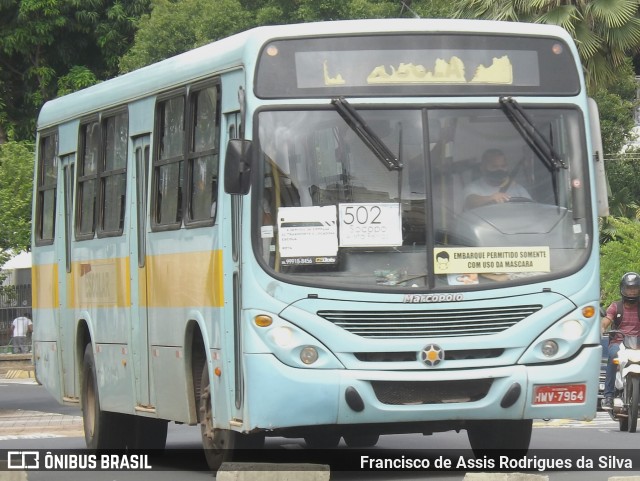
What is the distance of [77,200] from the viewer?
643 inches

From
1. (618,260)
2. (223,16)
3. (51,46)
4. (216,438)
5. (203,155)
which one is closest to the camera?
(203,155)

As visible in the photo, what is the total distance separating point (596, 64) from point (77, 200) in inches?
606

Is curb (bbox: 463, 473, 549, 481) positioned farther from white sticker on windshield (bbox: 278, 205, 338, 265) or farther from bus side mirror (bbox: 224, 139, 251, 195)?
bus side mirror (bbox: 224, 139, 251, 195)

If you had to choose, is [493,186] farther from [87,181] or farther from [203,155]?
[87,181]

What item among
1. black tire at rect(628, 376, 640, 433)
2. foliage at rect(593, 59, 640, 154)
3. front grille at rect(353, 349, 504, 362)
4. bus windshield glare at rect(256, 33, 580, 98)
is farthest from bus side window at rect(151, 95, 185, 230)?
foliage at rect(593, 59, 640, 154)

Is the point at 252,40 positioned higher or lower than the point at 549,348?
higher

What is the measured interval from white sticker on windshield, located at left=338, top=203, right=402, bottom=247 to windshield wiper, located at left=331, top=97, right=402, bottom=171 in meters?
0.28

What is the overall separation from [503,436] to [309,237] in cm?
275

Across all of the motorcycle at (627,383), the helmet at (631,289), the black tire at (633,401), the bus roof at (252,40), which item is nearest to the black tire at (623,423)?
the motorcycle at (627,383)

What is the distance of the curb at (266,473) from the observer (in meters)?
11.0

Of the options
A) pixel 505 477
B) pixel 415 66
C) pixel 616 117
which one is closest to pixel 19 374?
pixel 616 117

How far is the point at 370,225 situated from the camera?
11.5m

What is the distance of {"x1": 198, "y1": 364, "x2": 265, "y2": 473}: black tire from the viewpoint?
12.6 meters

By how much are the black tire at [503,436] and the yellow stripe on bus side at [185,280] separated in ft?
7.27
